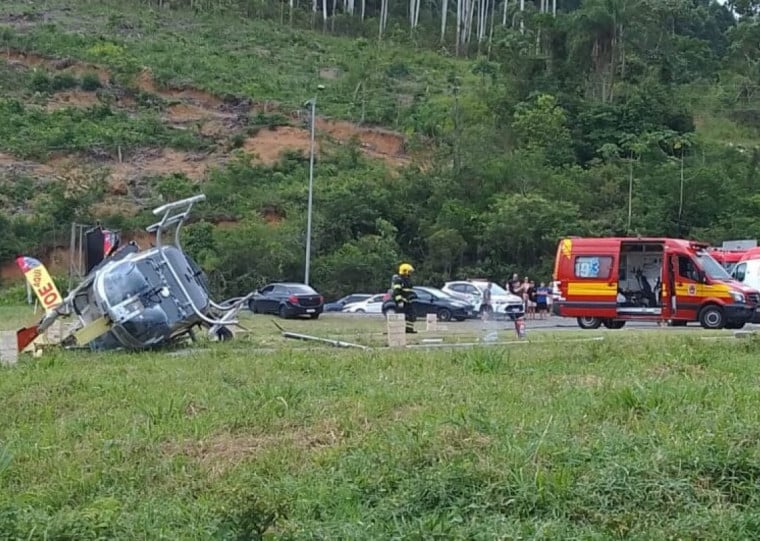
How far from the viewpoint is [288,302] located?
1300 inches

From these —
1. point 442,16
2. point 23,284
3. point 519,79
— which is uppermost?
point 442,16

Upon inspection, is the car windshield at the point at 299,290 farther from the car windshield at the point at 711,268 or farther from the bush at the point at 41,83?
the bush at the point at 41,83

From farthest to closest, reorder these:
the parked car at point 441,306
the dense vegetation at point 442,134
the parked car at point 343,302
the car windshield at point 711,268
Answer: the dense vegetation at point 442,134 < the parked car at point 343,302 < the parked car at point 441,306 < the car windshield at point 711,268

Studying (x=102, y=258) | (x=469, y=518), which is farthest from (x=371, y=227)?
(x=469, y=518)

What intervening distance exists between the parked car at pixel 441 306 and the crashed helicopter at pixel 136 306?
15550 mm

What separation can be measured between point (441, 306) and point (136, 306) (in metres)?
18.0

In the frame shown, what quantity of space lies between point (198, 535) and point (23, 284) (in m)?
45.6

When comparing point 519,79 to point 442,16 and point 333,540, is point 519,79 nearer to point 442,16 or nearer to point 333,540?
point 442,16

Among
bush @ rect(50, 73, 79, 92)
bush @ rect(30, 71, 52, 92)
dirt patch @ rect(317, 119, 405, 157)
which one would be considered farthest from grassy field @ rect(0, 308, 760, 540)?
bush @ rect(30, 71, 52, 92)

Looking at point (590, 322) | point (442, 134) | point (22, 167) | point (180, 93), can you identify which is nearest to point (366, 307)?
point (590, 322)

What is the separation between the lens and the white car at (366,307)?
36.8 metres

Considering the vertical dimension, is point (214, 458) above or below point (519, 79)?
below

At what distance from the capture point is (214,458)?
7.66 metres

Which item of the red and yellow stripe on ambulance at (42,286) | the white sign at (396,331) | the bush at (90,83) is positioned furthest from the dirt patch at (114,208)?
the white sign at (396,331)
